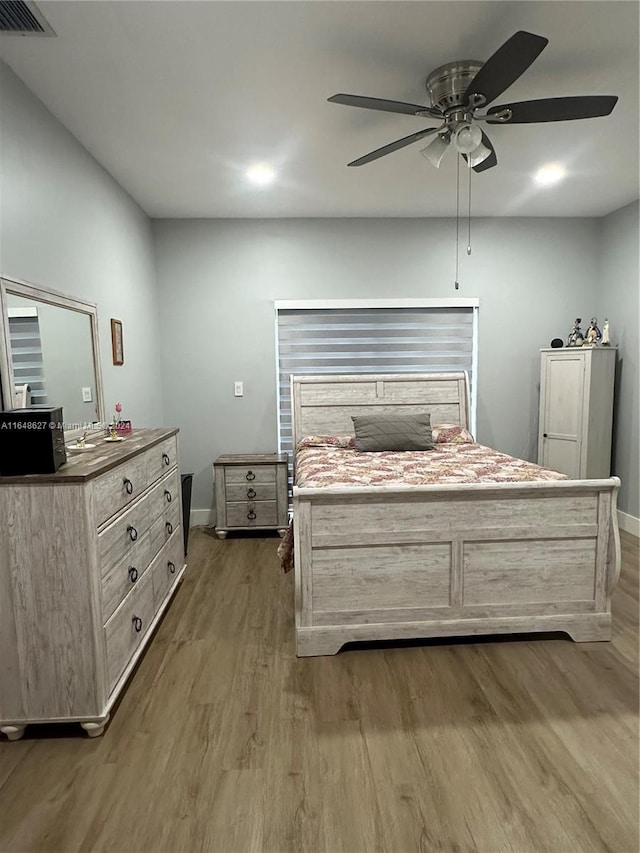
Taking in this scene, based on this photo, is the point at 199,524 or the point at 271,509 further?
the point at 199,524

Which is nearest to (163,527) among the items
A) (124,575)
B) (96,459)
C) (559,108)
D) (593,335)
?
(124,575)

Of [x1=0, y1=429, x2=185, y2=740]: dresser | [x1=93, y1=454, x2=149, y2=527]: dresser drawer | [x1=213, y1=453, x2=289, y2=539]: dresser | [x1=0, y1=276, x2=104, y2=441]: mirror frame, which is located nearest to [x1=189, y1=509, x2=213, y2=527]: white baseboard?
[x1=213, y1=453, x2=289, y2=539]: dresser

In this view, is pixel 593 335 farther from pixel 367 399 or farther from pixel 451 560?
pixel 451 560

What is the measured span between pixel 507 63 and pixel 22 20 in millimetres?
1704

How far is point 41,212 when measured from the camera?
228 centimetres

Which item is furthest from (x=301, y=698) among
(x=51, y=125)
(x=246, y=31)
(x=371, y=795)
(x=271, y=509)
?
(x=51, y=125)

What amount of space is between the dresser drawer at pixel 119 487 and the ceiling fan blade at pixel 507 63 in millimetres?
2021

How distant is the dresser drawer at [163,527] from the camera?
255cm

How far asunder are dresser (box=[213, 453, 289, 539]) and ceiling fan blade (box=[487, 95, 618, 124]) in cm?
279

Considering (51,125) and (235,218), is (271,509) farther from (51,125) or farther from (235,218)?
(51,125)

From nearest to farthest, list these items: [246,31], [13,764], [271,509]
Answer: [13,764] → [246,31] → [271,509]

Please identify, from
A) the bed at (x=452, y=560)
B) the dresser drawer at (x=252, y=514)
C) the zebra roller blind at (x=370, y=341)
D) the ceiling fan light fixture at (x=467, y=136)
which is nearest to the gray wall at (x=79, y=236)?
the dresser drawer at (x=252, y=514)

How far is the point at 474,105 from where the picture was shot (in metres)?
1.99

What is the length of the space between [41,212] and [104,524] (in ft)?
4.93
